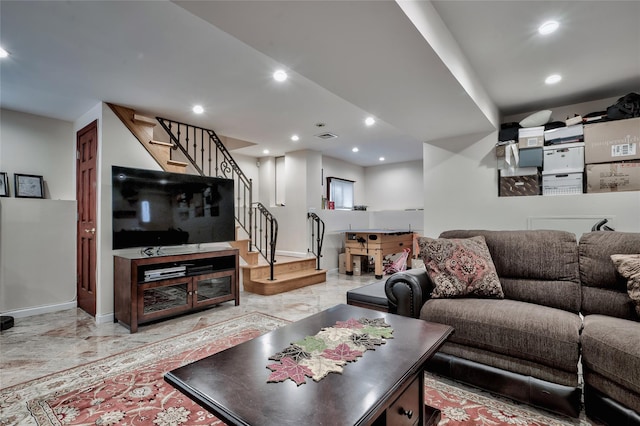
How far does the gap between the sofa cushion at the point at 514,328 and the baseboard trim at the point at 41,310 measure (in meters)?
4.28

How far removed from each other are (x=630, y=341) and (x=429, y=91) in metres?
1.93

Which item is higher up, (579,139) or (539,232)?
(579,139)

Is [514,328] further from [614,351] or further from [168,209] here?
[168,209]

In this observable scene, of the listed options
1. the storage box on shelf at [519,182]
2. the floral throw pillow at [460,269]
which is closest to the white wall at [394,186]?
the storage box on shelf at [519,182]

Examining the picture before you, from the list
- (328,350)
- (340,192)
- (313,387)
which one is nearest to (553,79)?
(328,350)

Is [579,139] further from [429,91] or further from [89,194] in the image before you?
[89,194]

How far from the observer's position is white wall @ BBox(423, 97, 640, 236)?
2859mm

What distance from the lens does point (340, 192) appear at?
6.98m

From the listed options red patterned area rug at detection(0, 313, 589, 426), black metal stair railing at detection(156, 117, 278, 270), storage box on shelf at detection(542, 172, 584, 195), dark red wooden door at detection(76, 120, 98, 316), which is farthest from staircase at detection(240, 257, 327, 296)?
storage box on shelf at detection(542, 172, 584, 195)

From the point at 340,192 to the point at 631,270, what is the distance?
5416mm

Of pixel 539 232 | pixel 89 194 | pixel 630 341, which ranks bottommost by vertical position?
pixel 630 341

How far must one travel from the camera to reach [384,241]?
18.1 feet

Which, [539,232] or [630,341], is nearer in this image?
[630,341]

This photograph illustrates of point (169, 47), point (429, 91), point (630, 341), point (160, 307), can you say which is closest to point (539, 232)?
point (630, 341)
